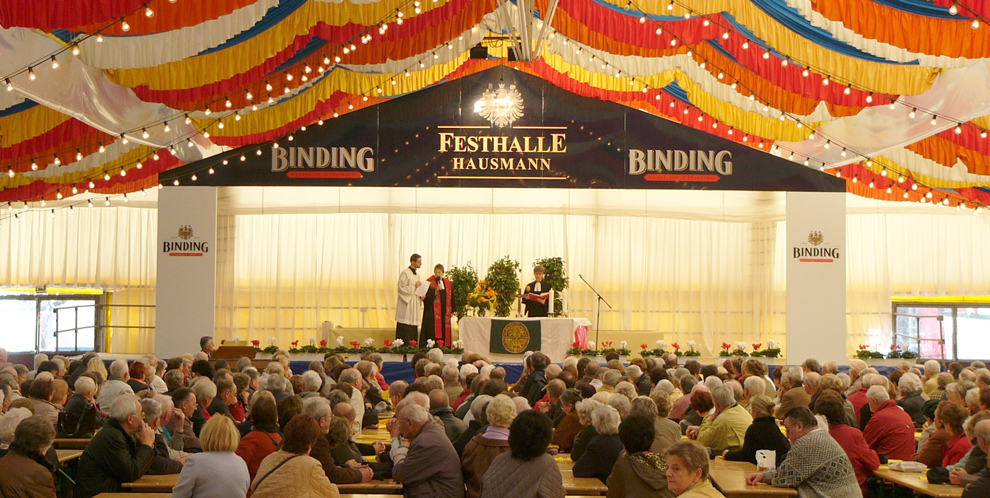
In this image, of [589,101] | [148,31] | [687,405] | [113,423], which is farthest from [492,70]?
[113,423]

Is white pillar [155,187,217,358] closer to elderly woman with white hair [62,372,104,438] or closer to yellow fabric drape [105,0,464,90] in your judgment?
yellow fabric drape [105,0,464,90]

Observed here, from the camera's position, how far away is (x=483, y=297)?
17.0m

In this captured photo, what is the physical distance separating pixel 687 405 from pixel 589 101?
9.06 m

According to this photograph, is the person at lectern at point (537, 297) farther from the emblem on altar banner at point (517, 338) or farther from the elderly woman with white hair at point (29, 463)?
the elderly woman with white hair at point (29, 463)

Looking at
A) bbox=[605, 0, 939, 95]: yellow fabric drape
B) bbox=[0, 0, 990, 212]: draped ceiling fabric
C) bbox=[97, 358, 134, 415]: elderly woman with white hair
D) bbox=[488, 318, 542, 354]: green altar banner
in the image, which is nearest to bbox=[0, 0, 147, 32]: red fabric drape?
bbox=[0, 0, 990, 212]: draped ceiling fabric

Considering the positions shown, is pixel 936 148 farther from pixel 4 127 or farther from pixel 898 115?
pixel 4 127

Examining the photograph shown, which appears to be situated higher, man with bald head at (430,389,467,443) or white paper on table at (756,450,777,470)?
man with bald head at (430,389,467,443)

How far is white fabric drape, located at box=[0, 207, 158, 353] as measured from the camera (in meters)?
20.5

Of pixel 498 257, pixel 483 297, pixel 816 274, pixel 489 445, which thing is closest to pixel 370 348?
pixel 483 297

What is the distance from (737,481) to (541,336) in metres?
9.64

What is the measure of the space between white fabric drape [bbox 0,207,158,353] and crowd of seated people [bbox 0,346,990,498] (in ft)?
37.2

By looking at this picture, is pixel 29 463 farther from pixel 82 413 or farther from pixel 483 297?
pixel 483 297

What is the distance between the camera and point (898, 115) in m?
13.2

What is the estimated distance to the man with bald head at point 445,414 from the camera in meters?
6.79
